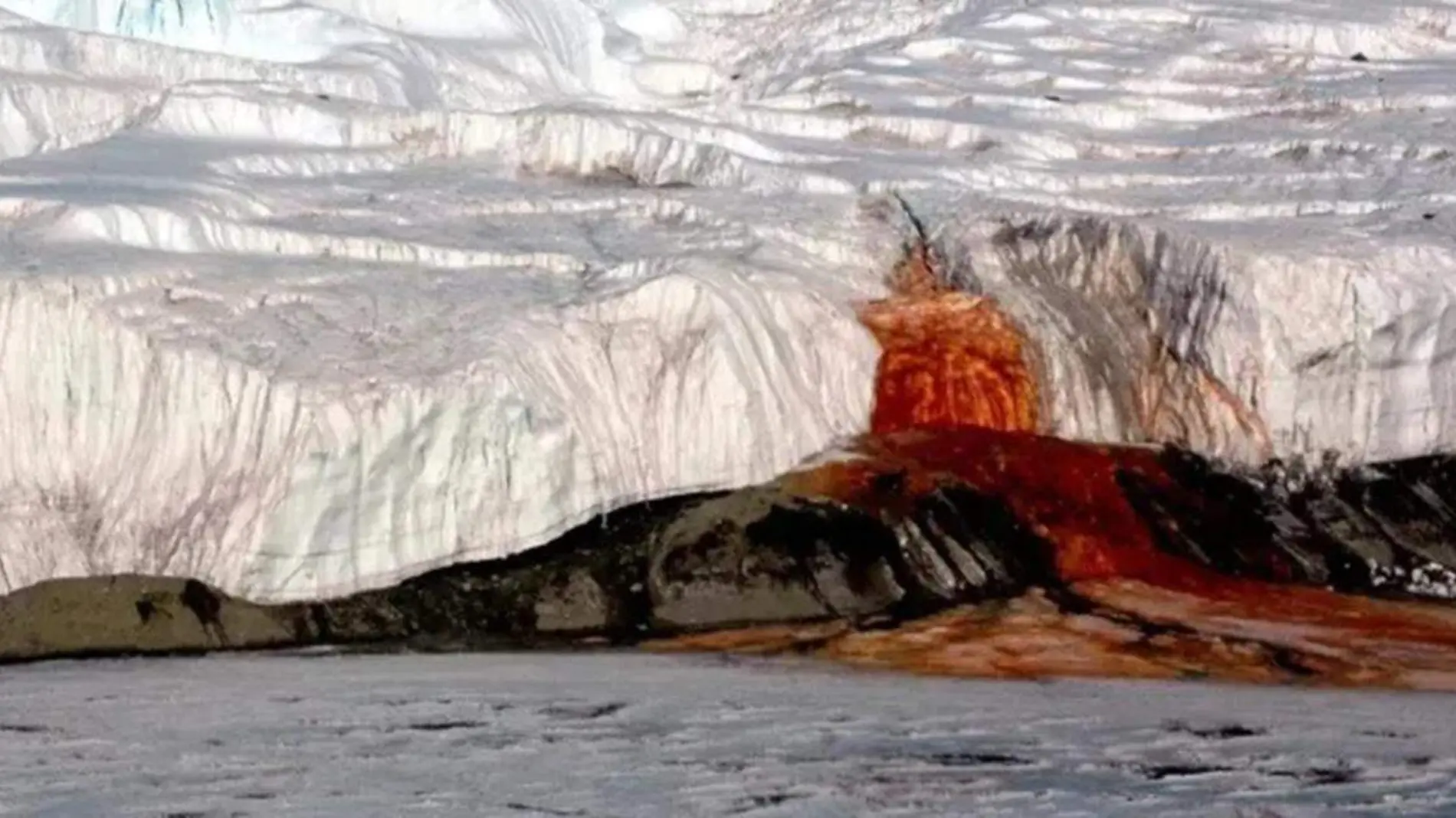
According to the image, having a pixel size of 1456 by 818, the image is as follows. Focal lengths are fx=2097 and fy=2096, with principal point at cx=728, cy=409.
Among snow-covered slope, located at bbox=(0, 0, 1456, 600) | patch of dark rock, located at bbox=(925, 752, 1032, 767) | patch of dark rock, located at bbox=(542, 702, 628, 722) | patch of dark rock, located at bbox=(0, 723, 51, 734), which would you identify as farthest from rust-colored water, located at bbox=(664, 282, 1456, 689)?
patch of dark rock, located at bbox=(0, 723, 51, 734)

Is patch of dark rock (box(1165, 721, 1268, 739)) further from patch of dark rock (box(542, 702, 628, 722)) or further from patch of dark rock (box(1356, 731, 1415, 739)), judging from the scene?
patch of dark rock (box(542, 702, 628, 722))

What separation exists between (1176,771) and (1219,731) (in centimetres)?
83

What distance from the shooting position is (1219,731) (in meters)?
9.79

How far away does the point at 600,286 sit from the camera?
14383 mm

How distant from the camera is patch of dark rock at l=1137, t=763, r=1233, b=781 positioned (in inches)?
352

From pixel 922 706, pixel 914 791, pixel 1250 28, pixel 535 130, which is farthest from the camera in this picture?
pixel 1250 28

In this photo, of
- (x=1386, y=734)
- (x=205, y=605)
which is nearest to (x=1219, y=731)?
(x=1386, y=734)

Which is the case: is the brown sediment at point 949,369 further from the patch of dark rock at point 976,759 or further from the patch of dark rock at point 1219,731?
the patch of dark rock at point 976,759

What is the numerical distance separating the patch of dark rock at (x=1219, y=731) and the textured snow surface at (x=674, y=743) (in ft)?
0.06

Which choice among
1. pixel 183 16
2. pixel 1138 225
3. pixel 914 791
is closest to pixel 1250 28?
pixel 1138 225

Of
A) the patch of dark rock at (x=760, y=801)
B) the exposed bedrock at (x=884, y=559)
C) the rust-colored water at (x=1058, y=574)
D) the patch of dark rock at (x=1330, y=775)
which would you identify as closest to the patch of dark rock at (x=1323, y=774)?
the patch of dark rock at (x=1330, y=775)

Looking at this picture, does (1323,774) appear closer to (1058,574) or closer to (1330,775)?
(1330,775)

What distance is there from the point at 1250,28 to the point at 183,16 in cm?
1079

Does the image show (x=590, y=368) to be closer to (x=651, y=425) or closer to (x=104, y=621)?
(x=651, y=425)
